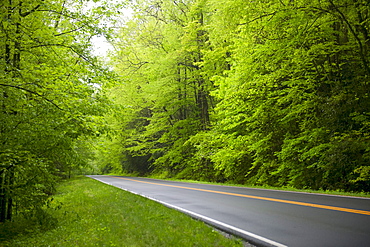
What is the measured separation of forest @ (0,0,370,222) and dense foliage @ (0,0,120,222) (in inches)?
1.3

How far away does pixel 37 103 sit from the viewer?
20.4ft

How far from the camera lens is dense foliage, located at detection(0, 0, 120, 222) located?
5.76 meters

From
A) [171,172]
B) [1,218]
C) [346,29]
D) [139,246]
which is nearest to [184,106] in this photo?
[171,172]

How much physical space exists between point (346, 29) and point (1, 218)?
15.3 metres

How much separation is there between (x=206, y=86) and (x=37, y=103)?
16.9 metres

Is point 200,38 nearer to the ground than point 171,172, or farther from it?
farther from it

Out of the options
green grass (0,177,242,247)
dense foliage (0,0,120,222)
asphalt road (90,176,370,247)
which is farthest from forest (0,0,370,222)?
asphalt road (90,176,370,247)

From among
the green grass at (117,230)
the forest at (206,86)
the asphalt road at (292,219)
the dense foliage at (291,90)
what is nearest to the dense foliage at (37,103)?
the forest at (206,86)

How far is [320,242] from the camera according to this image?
4.12 metres

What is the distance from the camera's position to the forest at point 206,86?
619cm

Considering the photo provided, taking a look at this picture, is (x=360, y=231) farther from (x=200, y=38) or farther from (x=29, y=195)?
A: (x=200, y=38)

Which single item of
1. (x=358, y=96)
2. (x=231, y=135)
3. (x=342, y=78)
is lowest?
(x=231, y=135)

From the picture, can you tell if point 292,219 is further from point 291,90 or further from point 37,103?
point 291,90

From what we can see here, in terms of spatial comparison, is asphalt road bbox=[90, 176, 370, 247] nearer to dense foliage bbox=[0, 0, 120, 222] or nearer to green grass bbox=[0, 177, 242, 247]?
green grass bbox=[0, 177, 242, 247]
